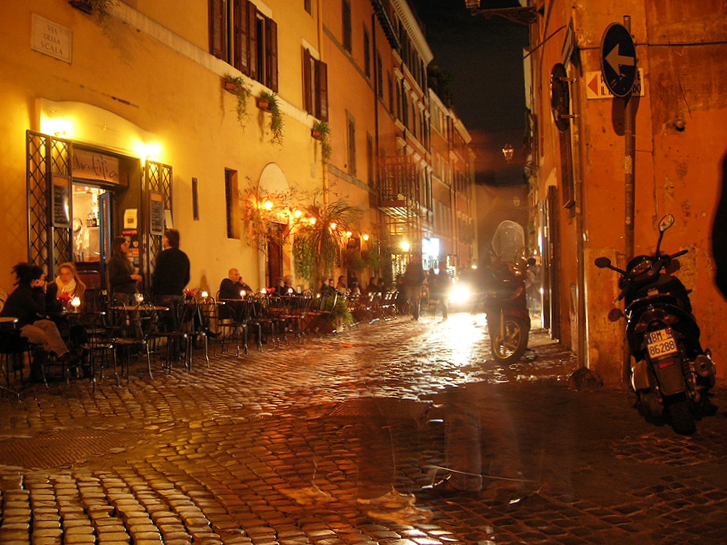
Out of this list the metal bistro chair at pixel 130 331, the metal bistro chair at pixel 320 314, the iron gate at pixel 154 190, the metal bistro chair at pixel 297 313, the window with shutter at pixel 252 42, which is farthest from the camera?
the window with shutter at pixel 252 42

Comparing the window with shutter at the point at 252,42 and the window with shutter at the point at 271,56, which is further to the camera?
the window with shutter at the point at 271,56

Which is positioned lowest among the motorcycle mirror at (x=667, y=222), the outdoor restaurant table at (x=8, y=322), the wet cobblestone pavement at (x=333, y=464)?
the wet cobblestone pavement at (x=333, y=464)

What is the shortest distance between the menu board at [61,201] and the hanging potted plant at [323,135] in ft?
35.4

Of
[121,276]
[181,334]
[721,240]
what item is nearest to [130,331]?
[121,276]

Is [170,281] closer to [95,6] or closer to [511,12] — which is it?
[95,6]

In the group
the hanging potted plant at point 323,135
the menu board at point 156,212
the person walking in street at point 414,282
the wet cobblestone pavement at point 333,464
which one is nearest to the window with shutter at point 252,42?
the hanging potted plant at point 323,135

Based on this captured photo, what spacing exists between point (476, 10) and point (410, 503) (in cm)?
1469

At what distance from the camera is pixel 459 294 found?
30.0 m

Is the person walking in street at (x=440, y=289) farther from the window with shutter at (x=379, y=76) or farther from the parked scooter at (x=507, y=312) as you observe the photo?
the window with shutter at (x=379, y=76)

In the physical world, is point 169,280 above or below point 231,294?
above

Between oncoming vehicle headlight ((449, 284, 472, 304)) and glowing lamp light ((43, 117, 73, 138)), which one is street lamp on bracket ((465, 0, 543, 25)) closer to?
glowing lamp light ((43, 117, 73, 138))

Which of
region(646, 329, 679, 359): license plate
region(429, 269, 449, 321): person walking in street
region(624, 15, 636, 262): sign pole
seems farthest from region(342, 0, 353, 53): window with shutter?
region(646, 329, 679, 359): license plate

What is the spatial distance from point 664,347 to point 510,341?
14.3 feet

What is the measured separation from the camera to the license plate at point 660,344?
534 cm
